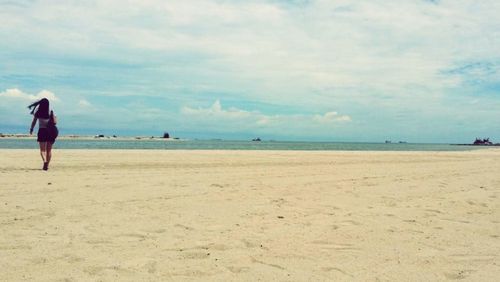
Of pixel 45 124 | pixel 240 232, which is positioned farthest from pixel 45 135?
pixel 240 232

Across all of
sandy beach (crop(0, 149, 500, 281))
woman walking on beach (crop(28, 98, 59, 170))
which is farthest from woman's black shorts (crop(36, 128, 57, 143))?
sandy beach (crop(0, 149, 500, 281))

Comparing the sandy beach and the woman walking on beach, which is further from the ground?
the woman walking on beach

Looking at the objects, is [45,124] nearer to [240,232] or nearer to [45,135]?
[45,135]

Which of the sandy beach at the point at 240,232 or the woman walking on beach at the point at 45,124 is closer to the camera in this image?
the sandy beach at the point at 240,232

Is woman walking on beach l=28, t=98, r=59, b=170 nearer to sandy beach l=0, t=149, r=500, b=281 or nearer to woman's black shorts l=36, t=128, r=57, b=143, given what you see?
woman's black shorts l=36, t=128, r=57, b=143

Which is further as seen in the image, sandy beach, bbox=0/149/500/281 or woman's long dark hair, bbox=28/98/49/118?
woman's long dark hair, bbox=28/98/49/118

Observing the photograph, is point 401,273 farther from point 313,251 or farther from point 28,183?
point 28,183

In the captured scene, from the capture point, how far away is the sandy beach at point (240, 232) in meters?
4.48

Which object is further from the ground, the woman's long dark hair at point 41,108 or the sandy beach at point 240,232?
the woman's long dark hair at point 41,108

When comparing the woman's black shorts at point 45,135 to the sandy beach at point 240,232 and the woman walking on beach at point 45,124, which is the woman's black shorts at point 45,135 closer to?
the woman walking on beach at point 45,124

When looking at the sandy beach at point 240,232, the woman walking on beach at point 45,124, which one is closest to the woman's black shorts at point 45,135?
the woman walking on beach at point 45,124

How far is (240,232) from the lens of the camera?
5.93 m

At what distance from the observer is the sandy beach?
176 inches

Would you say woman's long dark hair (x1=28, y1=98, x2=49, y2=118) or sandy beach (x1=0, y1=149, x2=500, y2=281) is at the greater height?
woman's long dark hair (x1=28, y1=98, x2=49, y2=118)
